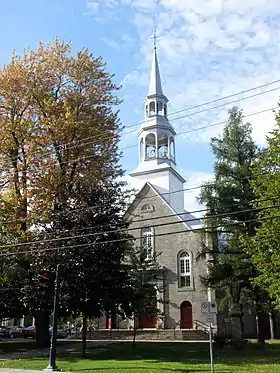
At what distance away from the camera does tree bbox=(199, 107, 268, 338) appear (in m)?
27.6

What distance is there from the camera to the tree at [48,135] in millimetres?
27609

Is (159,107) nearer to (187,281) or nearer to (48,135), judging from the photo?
(187,281)

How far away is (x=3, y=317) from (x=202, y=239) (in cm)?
1412

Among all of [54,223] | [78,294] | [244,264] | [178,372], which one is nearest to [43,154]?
[54,223]

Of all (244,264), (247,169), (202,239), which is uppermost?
(247,169)

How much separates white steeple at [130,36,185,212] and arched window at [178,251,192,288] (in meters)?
7.47

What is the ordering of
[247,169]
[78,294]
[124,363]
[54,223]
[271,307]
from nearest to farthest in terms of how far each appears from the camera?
[124,363] < [78,294] < [54,223] < [271,307] < [247,169]

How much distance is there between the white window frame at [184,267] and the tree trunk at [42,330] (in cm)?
1565

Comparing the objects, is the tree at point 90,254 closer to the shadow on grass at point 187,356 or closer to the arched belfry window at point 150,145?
the shadow on grass at point 187,356

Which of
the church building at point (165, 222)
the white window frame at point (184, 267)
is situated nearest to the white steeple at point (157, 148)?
the church building at point (165, 222)

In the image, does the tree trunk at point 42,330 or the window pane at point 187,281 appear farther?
the window pane at point 187,281

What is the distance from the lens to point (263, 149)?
29750 mm

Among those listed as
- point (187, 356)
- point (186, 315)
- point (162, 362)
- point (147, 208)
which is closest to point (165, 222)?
point (147, 208)

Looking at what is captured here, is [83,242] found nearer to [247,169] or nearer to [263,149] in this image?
[247,169]
